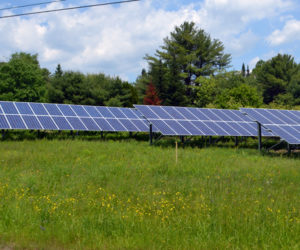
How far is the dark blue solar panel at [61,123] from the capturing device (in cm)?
2492

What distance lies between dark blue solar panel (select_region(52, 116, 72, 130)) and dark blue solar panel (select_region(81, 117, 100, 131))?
1556mm

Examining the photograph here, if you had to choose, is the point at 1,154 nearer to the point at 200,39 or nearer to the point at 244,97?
the point at 244,97

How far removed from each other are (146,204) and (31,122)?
17.4 m

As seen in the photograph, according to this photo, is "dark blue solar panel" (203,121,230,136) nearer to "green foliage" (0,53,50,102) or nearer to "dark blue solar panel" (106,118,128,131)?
"dark blue solar panel" (106,118,128,131)

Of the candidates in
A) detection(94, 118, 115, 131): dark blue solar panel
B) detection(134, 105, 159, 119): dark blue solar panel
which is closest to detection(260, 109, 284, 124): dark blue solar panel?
detection(134, 105, 159, 119): dark blue solar panel

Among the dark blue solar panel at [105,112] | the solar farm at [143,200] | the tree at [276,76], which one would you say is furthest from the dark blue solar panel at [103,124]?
the tree at [276,76]

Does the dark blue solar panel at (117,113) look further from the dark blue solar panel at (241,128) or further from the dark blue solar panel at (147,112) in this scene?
the dark blue solar panel at (241,128)

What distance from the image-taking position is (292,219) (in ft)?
26.2

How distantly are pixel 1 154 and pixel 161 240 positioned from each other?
41.7 feet

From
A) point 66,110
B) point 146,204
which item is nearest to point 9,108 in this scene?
point 66,110

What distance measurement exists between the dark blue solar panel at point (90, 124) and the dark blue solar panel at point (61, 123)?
1.56 meters

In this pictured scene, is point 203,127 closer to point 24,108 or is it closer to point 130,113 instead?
point 130,113

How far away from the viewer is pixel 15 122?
23.8 metres

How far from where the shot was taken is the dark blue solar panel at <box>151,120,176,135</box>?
22.4 meters
